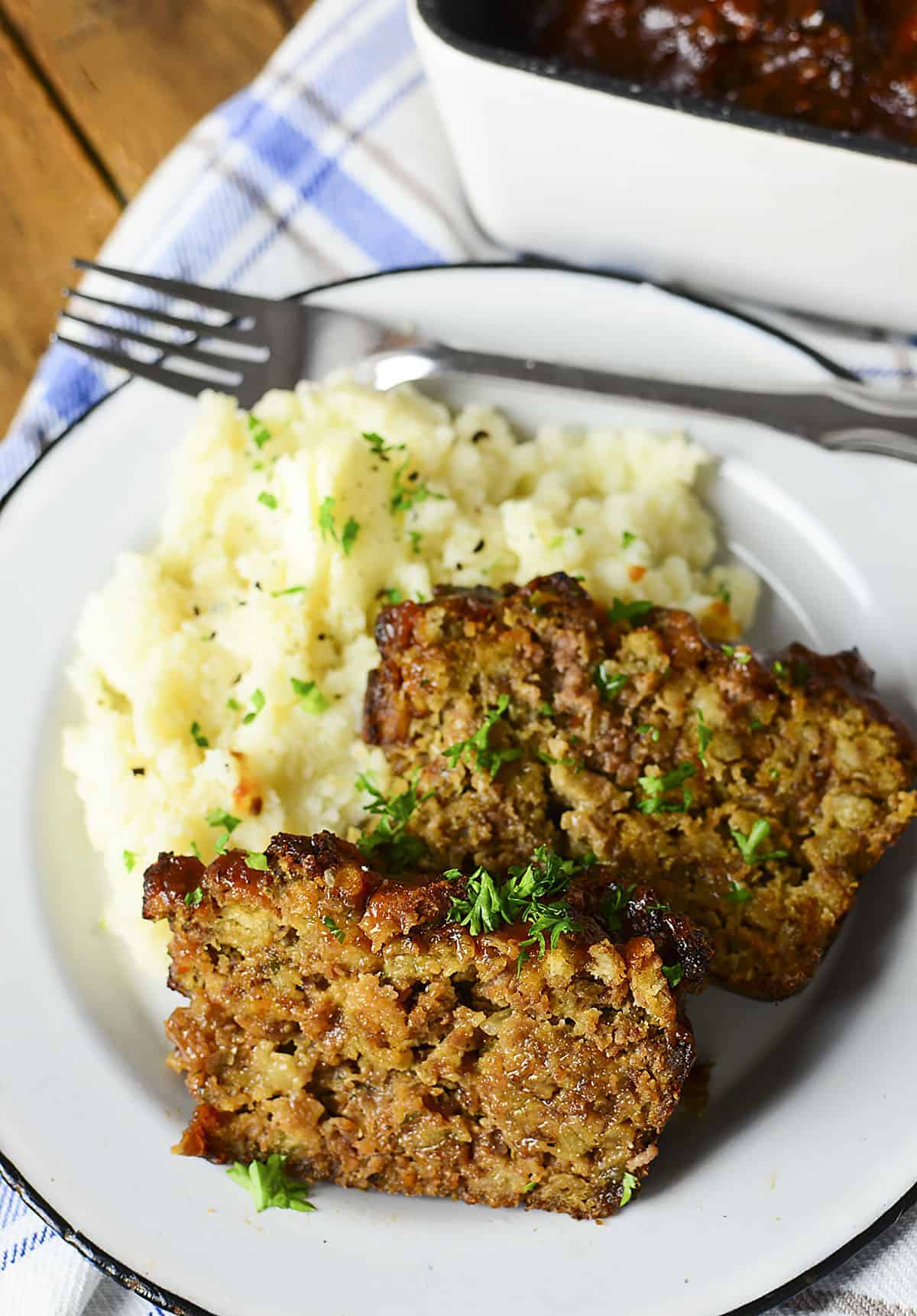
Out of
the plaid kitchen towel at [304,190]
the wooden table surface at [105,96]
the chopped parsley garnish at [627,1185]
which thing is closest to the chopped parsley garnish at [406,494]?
the plaid kitchen towel at [304,190]

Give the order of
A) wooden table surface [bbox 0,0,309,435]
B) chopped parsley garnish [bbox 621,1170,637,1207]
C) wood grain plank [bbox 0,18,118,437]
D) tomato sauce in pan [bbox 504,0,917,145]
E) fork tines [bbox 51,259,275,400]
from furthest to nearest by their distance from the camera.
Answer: wooden table surface [bbox 0,0,309,435]
wood grain plank [bbox 0,18,118,437]
fork tines [bbox 51,259,275,400]
tomato sauce in pan [bbox 504,0,917,145]
chopped parsley garnish [bbox 621,1170,637,1207]

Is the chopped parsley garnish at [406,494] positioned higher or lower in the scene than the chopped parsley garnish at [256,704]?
higher

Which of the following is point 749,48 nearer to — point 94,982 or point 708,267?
point 708,267

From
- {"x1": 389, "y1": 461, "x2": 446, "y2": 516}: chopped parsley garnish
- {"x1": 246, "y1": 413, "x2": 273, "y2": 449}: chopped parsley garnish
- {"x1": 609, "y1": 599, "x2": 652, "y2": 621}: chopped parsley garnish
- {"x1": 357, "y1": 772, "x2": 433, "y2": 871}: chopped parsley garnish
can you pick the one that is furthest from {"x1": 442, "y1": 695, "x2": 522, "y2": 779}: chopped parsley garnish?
{"x1": 246, "y1": 413, "x2": 273, "y2": 449}: chopped parsley garnish

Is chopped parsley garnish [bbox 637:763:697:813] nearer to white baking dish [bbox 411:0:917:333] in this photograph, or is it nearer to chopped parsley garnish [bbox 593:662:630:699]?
chopped parsley garnish [bbox 593:662:630:699]

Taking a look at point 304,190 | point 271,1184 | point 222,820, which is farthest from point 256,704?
point 304,190

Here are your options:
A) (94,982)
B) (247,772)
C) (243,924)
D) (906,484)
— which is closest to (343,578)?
(247,772)

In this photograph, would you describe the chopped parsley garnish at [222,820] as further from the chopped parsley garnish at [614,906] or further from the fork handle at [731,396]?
the fork handle at [731,396]

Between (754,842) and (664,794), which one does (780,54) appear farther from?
(754,842)
